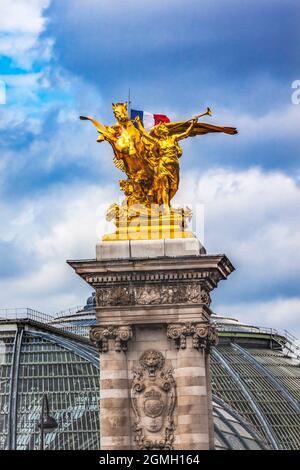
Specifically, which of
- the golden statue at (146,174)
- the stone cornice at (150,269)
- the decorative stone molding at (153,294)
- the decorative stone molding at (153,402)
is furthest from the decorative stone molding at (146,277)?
the decorative stone molding at (153,402)

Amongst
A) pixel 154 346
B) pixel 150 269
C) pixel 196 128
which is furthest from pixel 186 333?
pixel 196 128

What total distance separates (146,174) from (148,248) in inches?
89.5

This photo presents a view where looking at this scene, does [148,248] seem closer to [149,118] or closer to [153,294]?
[153,294]

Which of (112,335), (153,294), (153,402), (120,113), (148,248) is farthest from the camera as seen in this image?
(120,113)

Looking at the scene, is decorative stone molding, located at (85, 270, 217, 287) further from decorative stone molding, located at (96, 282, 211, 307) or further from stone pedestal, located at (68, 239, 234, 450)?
decorative stone molding, located at (96, 282, 211, 307)

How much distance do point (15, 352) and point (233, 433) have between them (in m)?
14.5

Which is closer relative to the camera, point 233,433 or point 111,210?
point 111,210

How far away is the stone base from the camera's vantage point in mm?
40406

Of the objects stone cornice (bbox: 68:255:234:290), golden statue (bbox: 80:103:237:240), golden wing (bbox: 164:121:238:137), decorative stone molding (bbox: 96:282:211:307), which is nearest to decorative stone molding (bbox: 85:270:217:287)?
stone cornice (bbox: 68:255:234:290)

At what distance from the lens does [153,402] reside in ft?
130

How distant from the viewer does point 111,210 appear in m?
41.2

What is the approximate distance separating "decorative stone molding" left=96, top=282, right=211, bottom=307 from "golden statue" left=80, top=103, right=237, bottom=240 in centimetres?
157
